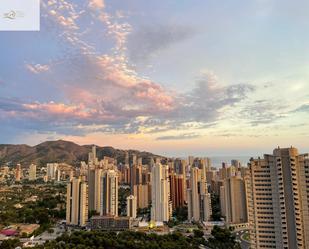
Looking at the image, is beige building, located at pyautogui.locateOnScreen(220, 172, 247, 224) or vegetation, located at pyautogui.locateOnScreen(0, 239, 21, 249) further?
beige building, located at pyautogui.locateOnScreen(220, 172, 247, 224)

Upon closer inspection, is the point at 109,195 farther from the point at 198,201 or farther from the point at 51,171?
the point at 51,171

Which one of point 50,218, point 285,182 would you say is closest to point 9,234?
point 50,218

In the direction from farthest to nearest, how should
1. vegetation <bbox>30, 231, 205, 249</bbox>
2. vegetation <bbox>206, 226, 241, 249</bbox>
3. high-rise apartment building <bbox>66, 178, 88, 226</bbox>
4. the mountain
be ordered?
1. the mountain
2. high-rise apartment building <bbox>66, 178, 88, 226</bbox>
3. vegetation <bbox>206, 226, 241, 249</bbox>
4. vegetation <bbox>30, 231, 205, 249</bbox>

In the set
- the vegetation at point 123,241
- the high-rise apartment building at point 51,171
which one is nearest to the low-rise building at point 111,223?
the vegetation at point 123,241

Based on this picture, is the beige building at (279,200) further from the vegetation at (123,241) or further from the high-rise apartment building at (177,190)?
the high-rise apartment building at (177,190)

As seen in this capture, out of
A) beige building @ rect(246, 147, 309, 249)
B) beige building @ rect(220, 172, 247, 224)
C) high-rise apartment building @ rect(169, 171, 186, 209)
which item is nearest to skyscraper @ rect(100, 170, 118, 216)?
high-rise apartment building @ rect(169, 171, 186, 209)

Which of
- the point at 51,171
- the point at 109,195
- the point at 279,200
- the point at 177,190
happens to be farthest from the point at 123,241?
the point at 51,171

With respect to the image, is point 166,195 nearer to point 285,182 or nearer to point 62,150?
point 285,182

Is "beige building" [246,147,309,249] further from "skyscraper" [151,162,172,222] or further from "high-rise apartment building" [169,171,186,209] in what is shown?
"high-rise apartment building" [169,171,186,209]
